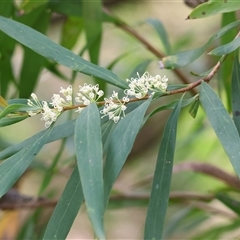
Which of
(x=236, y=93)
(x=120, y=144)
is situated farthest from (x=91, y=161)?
(x=236, y=93)

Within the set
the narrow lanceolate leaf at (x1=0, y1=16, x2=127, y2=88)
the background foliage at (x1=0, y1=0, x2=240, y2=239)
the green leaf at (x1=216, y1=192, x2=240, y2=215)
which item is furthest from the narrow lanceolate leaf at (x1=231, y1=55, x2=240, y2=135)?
the green leaf at (x1=216, y1=192, x2=240, y2=215)

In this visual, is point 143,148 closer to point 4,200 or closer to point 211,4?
point 4,200

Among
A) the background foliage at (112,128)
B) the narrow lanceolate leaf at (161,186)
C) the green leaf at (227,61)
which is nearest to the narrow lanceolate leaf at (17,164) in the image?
the background foliage at (112,128)

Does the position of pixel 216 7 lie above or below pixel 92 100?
above

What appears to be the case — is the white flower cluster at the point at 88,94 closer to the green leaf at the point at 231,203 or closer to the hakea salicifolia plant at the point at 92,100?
the hakea salicifolia plant at the point at 92,100

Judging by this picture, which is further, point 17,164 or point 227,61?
point 227,61

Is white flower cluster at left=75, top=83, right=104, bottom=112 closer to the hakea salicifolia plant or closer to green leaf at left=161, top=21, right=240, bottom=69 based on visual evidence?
the hakea salicifolia plant

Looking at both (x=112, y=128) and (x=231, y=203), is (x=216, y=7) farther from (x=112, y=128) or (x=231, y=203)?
(x=231, y=203)
